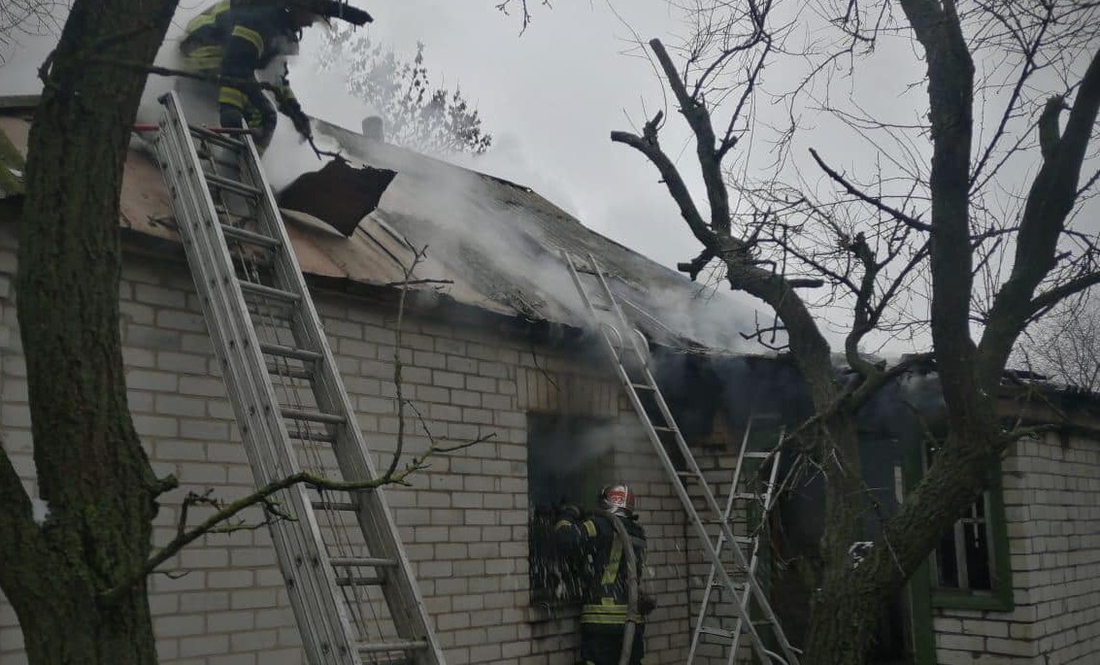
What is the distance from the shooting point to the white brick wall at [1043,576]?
7.03m

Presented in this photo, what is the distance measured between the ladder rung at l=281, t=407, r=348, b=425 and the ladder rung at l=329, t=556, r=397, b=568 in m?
0.55

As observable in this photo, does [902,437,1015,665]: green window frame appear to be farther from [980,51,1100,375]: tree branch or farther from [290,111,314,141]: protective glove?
[290,111,314,141]: protective glove

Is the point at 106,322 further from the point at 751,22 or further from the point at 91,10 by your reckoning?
the point at 751,22

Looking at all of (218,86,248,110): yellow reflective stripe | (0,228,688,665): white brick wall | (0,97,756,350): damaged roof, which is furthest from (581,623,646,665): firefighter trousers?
(218,86,248,110): yellow reflective stripe

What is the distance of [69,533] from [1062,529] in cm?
751

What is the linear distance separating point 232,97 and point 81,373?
3128 millimetres

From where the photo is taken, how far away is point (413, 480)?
5.72 m

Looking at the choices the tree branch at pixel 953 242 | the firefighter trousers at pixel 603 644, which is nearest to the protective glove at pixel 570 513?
the firefighter trousers at pixel 603 644

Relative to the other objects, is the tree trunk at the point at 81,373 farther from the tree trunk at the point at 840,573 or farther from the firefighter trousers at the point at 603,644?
the firefighter trousers at the point at 603,644

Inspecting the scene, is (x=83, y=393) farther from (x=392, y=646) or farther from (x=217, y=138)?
(x=217, y=138)

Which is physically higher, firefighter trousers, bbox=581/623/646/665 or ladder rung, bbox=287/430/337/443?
ladder rung, bbox=287/430/337/443

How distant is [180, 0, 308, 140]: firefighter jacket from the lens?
17.3 feet

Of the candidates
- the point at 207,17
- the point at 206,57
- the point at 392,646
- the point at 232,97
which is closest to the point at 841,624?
the point at 392,646

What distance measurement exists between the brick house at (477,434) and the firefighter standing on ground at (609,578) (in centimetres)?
26
